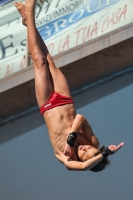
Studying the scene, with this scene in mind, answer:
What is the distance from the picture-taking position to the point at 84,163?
4.83 metres

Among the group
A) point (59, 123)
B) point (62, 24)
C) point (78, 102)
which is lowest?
point (78, 102)

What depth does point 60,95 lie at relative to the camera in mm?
5281

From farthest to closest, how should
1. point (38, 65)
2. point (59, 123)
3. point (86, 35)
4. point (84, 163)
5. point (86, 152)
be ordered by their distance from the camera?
point (86, 35), point (38, 65), point (59, 123), point (86, 152), point (84, 163)

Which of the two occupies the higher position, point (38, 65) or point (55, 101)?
point (38, 65)

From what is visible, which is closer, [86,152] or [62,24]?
[86,152]

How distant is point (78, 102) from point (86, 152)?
2.43 m

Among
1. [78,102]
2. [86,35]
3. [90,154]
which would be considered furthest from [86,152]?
[86,35]

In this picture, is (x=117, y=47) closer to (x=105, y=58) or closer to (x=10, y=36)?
(x=105, y=58)

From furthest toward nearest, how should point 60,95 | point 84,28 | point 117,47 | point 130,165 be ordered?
point 84,28
point 117,47
point 130,165
point 60,95

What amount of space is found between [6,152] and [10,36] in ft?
5.07

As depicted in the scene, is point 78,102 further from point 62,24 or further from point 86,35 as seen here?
point 62,24

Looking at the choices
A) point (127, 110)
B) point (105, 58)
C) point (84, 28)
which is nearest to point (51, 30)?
point (84, 28)

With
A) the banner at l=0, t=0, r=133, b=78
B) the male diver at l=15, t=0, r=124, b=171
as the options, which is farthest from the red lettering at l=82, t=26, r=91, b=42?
the male diver at l=15, t=0, r=124, b=171

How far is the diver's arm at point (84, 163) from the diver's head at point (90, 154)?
0.25ft
